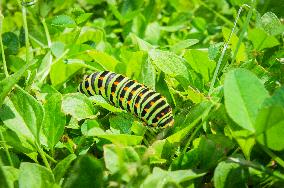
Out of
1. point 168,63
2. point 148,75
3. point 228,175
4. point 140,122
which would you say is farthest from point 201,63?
point 228,175

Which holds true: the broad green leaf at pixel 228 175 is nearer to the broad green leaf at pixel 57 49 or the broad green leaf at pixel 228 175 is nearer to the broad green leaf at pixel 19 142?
the broad green leaf at pixel 19 142

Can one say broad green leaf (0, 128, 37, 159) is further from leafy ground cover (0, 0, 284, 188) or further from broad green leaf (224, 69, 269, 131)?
broad green leaf (224, 69, 269, 131)

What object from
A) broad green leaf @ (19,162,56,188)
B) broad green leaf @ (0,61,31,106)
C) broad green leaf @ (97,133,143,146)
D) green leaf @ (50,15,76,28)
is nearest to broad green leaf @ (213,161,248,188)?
broad green leaf @ (97,133,143,146)

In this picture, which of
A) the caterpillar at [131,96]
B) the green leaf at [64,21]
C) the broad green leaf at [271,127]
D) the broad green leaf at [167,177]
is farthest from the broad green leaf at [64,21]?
the broad green leaf at [271,127]

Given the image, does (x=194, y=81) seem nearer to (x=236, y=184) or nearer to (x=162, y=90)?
(x=162, y=90)

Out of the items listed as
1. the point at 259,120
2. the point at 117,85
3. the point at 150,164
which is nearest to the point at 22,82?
the point at 117,85
